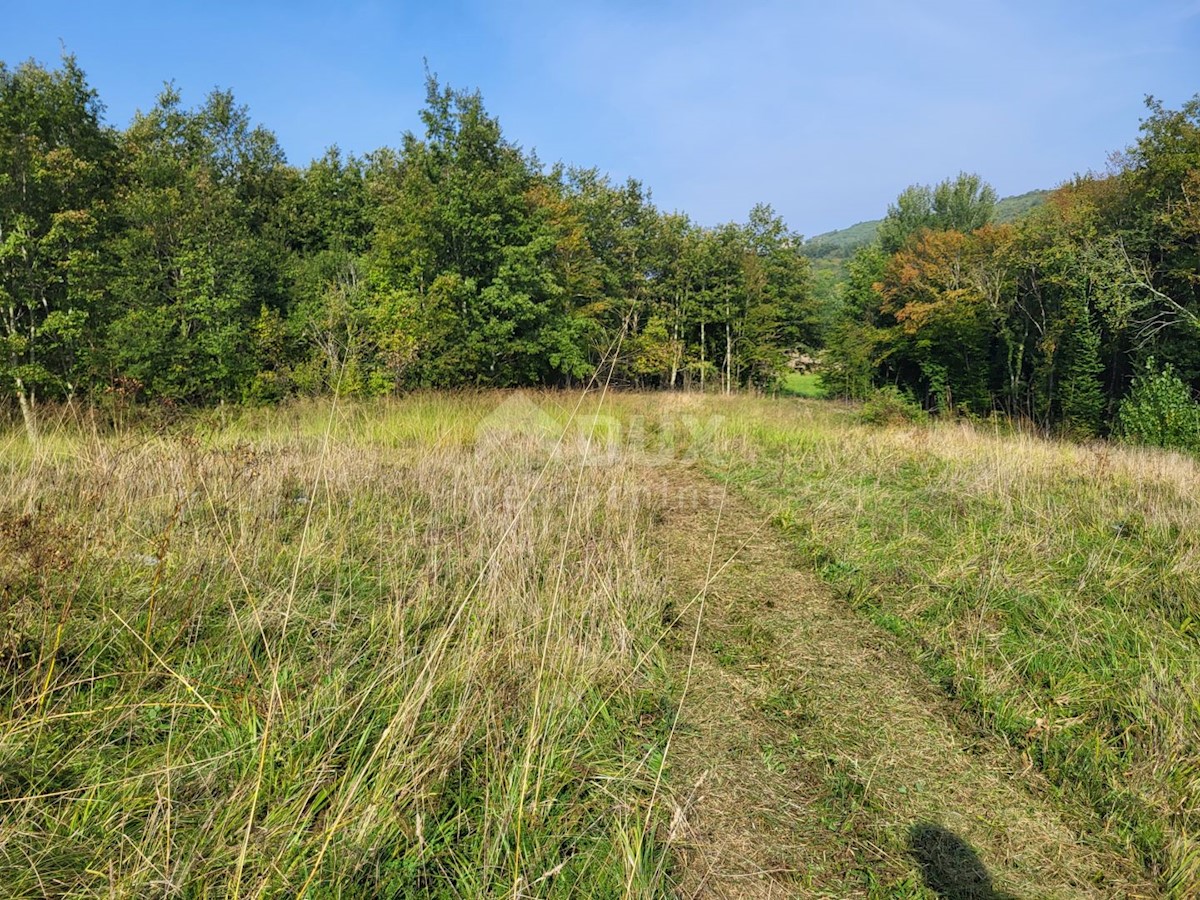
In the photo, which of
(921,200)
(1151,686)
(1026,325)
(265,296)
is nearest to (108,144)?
(265,296)

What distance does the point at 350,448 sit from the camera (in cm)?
580

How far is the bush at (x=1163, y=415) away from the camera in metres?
13.8

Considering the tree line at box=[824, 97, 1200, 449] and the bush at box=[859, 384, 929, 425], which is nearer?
the bush at box=[859, 384, 929, 425]

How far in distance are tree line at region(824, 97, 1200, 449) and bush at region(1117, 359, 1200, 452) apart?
43 mm

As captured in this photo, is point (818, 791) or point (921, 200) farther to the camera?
point (921, 200)

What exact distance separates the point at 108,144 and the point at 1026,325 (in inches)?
1370

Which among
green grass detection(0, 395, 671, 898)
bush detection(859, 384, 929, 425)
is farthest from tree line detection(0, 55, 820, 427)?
bush detection(859, 384, 929, 425)

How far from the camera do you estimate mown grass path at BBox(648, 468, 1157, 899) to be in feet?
6.22

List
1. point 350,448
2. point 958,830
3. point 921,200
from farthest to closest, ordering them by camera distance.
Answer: point 921,200
point 350,448
point 958,830

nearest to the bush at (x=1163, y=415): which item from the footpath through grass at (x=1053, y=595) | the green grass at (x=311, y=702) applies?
the footpath through grass at (x=1053, y=595)

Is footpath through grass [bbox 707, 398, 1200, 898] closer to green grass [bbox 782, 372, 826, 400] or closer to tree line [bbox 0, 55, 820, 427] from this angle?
tree line [bbox 0, 55, 820, 427]

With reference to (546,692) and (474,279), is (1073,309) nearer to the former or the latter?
(474,279)

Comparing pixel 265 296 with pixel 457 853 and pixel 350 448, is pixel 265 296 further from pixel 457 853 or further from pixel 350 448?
pixel 457 853

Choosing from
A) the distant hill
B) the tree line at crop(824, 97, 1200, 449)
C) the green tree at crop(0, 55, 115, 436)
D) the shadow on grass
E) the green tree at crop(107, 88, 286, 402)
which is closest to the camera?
the shadow on grass
